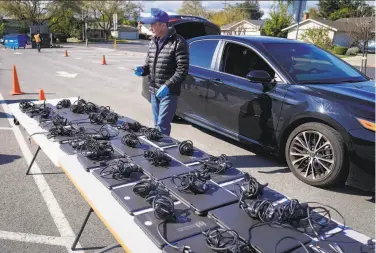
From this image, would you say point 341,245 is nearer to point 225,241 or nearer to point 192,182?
point 225,241

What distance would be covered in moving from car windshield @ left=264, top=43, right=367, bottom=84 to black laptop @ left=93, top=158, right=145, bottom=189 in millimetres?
2632

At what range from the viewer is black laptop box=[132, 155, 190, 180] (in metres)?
2.66

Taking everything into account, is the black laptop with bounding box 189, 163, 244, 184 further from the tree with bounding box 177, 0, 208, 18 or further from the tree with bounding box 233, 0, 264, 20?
the tree with bounding box 233, 0, 264, 20

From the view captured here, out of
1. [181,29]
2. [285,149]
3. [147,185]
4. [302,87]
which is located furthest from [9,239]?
[181,29]

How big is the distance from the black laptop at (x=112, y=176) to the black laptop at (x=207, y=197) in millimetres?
250

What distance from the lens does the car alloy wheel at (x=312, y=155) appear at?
3.84 m

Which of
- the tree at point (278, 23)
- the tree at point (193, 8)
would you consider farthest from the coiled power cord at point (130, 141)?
the tree at point (193, 8)

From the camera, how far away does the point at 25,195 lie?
12.2 ft

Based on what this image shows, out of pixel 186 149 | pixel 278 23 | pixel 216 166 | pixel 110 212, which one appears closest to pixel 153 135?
pixel 186 149

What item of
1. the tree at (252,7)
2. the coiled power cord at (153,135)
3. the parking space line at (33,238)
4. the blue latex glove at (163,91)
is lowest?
the parking space line at (33,238)

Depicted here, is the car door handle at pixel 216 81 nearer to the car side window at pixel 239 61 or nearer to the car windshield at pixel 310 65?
the car side window at pixel 239 61

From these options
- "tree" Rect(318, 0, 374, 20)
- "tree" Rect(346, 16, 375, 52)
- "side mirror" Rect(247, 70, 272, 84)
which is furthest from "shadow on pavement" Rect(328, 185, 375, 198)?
"tree" Rect(318, 0, 374, 20)

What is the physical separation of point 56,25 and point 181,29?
4752cm

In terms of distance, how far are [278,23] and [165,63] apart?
47416mm
